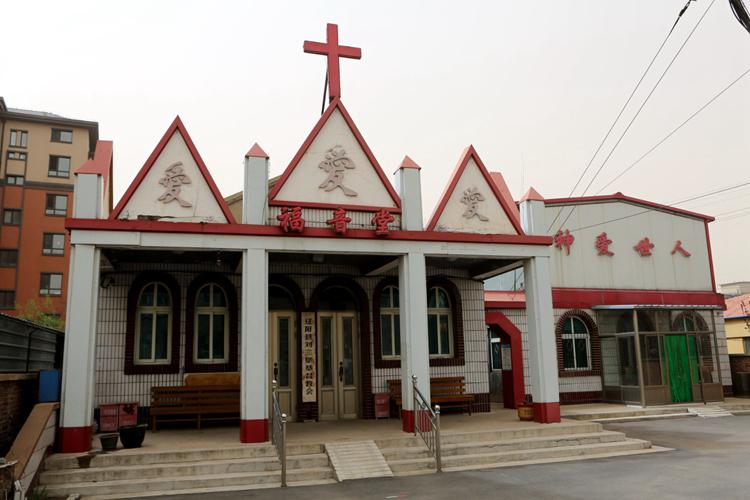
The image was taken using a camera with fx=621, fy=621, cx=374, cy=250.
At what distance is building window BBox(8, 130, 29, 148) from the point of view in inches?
1630

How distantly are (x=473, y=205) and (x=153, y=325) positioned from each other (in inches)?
294

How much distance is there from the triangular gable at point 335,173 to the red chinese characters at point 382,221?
50 centimetres

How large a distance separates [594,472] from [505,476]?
1.47 metres

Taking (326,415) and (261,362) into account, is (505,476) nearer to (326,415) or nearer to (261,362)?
(261,362)

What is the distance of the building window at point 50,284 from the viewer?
39.6 m

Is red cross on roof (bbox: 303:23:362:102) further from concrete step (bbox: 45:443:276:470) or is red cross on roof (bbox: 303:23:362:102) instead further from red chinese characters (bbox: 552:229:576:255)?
red chinese characters (bbox: 552:229:576:255)

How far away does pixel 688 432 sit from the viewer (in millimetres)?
14445

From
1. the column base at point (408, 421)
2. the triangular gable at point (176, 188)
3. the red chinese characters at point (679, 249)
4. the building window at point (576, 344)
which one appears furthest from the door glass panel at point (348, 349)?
the red chinese characters at point (679, 249)

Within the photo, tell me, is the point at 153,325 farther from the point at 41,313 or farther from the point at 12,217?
the point at 12,217

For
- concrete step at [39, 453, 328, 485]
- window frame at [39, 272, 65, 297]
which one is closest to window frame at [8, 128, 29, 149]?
window frame at [39, 272, 65, 297]

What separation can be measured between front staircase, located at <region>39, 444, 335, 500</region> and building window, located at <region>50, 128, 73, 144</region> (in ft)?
126

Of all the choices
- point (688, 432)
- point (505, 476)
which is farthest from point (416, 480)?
point (688, 432)

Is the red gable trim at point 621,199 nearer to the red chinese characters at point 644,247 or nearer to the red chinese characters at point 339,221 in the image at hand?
the red chinese characters at point 644,247

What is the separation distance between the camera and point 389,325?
1531 centimetres
